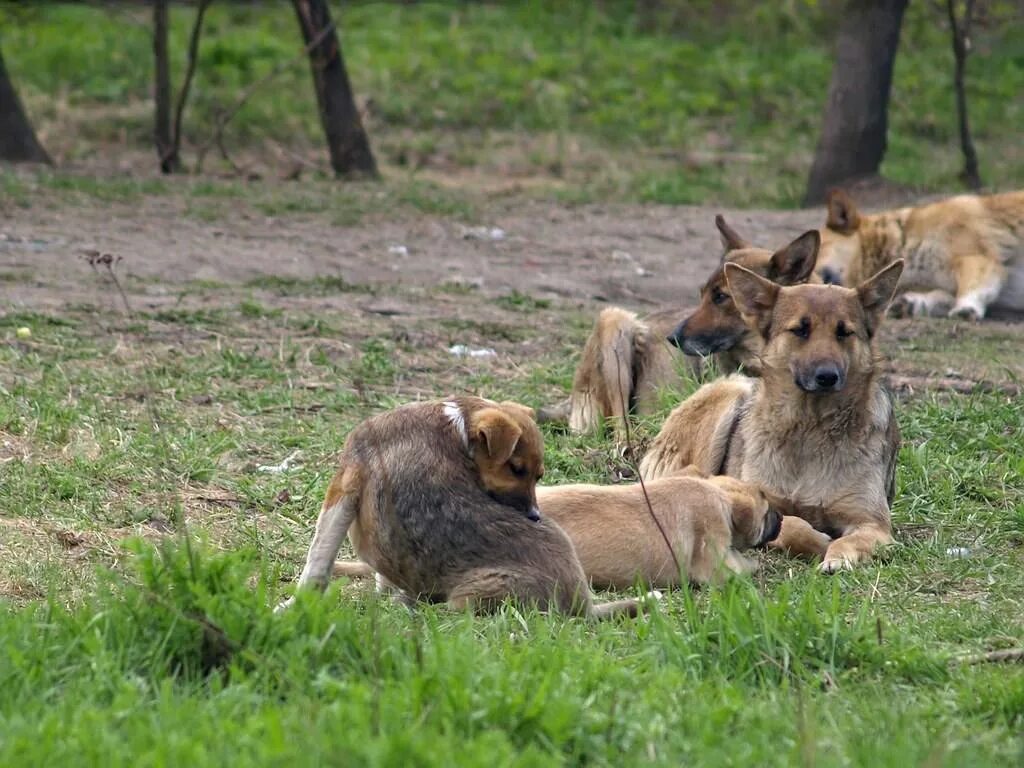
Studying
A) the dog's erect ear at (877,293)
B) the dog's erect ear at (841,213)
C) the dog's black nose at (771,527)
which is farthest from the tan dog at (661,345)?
the dog's erect ear at (841,213)

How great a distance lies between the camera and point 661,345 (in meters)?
9.05

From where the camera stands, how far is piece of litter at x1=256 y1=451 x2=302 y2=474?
750 cm

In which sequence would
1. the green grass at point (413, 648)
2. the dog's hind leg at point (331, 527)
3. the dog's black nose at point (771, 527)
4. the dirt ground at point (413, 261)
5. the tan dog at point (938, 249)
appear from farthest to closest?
1. the tan dog at point (938, 249)
2. the dirt ground at point (413, 261)
3. the dog's black nose at point (771, 527)
4. the dog's hind leg at point (331, 527)
5. the green grass at point (413, 648)

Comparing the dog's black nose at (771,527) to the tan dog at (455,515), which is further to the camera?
the dog's black nose at (771,527)

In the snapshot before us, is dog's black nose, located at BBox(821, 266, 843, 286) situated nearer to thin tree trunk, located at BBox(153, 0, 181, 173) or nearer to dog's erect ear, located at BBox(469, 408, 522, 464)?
thin tree trunk, located at BBox(153, 0, 181, 173)

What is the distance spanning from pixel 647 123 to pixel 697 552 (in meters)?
13.2

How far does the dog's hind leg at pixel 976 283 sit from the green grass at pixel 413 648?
5009mm

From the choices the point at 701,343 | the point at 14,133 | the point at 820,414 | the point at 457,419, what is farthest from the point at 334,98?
the point at 457,419

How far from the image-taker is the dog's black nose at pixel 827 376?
22.4 ft

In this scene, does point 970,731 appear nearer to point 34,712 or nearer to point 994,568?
point 994,568

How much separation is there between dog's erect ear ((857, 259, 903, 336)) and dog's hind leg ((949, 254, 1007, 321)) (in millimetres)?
5639

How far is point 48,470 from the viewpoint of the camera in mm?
6973

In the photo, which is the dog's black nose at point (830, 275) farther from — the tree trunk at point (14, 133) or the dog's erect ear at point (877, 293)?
the tree trunk at point (14, 133)

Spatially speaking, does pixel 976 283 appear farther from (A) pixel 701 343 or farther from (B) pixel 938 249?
(A) pixel 701 343
